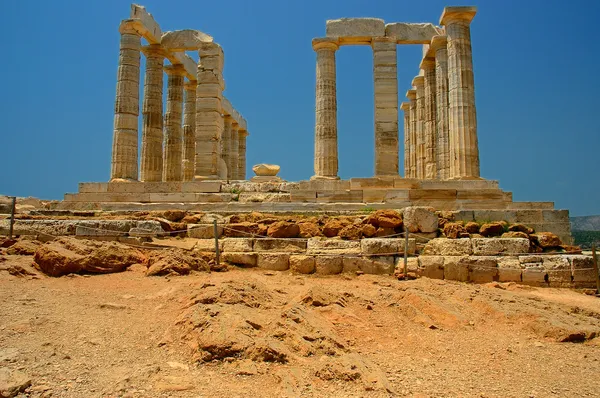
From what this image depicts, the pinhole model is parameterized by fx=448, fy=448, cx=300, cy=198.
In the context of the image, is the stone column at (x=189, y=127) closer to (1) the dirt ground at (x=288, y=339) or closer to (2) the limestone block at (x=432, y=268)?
(1) the dirt ground at (x=288, y=339)

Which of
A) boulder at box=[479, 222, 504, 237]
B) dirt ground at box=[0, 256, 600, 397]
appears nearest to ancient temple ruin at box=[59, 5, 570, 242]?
boulder at box=[479, 222, 504, 237]

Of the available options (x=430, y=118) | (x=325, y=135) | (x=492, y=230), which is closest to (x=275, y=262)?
(x=492, y=230)

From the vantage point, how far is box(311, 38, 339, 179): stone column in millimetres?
19297

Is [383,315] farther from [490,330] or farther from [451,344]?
[490,330]

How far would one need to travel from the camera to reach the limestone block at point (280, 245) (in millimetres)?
11094

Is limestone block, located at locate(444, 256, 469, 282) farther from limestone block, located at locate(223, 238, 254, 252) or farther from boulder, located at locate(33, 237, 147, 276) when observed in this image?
boulder, located at locate(33, 237, 147, 276)

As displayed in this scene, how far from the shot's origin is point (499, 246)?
34.7ft

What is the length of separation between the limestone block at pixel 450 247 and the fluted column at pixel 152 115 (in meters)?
14.6

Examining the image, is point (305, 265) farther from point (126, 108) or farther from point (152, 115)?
point (152, 115)

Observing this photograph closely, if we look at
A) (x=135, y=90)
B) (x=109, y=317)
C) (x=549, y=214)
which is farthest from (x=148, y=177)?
(x=549, y=214)

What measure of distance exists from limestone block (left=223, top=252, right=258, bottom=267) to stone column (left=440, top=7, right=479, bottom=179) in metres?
10.2

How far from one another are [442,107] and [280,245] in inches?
511

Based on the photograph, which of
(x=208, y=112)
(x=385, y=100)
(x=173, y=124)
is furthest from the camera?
(x=173, y=124)

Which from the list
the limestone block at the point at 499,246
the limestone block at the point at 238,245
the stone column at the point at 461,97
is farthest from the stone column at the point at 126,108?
the limestone block at the point at 499,246
